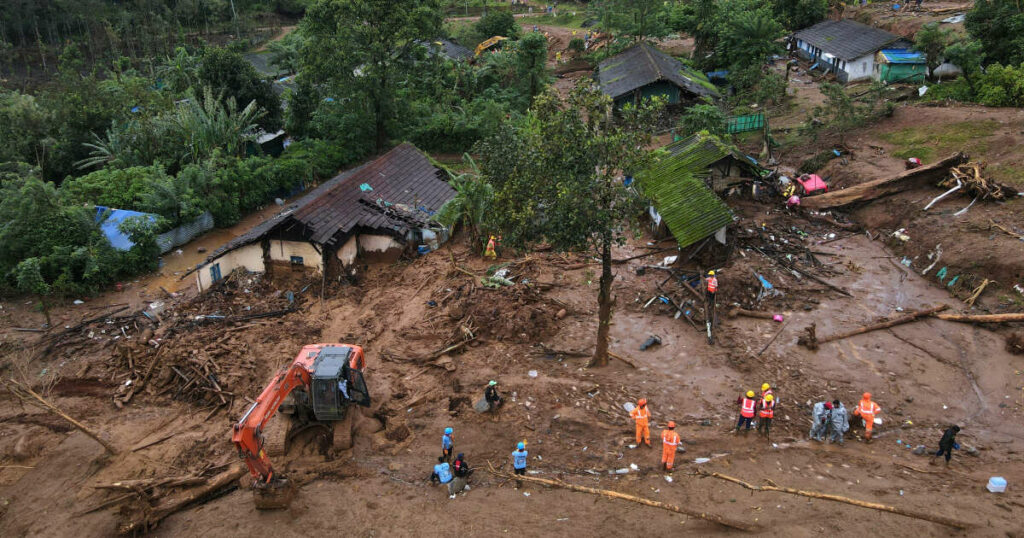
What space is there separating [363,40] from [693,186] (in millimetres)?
16332

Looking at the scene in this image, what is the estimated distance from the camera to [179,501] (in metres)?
12.4

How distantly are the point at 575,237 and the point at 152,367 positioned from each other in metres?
11.4

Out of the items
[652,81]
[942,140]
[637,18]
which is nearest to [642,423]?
[942,140]

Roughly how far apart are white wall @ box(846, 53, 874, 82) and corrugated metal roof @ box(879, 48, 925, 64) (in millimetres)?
793

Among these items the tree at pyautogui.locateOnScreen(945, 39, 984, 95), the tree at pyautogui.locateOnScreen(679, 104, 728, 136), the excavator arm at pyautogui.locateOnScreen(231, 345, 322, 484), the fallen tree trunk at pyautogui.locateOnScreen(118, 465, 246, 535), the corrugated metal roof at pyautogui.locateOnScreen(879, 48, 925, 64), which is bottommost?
the fallen tree trunk at pyautogui.locateOnScreen(118, 465, 246, 535)

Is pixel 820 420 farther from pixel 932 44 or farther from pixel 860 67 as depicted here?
pixel 860 67

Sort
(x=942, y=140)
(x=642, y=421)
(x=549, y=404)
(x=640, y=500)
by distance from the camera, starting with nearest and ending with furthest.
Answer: (x=640, y=500) → (x=642, y=421) → (x=549, y=404) → (x=942, y=140)

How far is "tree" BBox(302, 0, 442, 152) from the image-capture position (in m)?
27.6

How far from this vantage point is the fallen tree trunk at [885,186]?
22.5 meters

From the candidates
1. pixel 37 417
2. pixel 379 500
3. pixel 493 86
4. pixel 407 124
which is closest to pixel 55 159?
pixel 407 124

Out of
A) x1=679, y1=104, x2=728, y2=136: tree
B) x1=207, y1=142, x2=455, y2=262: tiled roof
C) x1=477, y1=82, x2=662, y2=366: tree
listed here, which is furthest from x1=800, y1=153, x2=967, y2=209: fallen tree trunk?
x1=207, y1=142, x2=455, y2=262: tiled roof

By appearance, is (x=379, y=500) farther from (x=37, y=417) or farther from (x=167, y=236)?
(x=167, y=236)

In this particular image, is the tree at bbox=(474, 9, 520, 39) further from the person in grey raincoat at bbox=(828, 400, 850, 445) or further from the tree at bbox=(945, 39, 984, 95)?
the person in grey raincoat at bbox=(828, 400, 850, 445)

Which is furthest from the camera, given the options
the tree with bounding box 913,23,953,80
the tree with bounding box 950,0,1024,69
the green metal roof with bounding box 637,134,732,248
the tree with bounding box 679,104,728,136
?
the tree with bounding box 913,23,953,80
